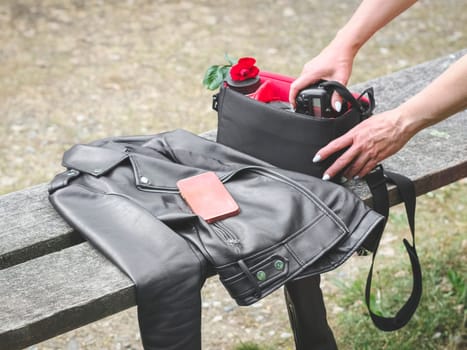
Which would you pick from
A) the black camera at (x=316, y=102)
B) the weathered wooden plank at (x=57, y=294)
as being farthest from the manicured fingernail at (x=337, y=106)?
the weathered wooden plank at (x=57, y=294)

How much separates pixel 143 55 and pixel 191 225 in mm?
3423

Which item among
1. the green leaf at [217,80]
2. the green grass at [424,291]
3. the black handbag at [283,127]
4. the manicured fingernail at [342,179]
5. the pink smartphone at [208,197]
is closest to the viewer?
the pink smartphone at [208,197]

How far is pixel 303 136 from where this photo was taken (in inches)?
79.2

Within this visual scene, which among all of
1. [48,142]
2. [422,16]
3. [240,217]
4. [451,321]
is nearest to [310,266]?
[240,217]

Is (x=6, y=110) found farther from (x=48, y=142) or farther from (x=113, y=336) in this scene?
(x=113, y=336)

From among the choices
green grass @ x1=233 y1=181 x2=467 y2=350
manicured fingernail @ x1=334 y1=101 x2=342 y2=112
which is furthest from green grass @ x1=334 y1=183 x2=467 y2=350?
manicured fingernail @ x1=334 y1=101 x2=342 y2=112

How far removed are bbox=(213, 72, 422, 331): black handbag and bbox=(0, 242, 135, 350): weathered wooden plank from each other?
23.3 inches

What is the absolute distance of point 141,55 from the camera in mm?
5062

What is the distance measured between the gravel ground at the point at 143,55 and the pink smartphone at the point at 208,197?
1203 mm

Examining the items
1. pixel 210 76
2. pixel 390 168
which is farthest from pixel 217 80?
pixel 390 168

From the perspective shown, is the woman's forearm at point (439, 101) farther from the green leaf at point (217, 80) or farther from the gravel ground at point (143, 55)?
the gravel ground at point (143, 55)

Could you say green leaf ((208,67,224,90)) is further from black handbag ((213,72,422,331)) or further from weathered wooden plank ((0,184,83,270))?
weathered wooden plank ((0,184,83,270))

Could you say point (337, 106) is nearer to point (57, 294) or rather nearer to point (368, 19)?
point (368, 19)

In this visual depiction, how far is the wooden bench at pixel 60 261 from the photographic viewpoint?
61.4 inches
